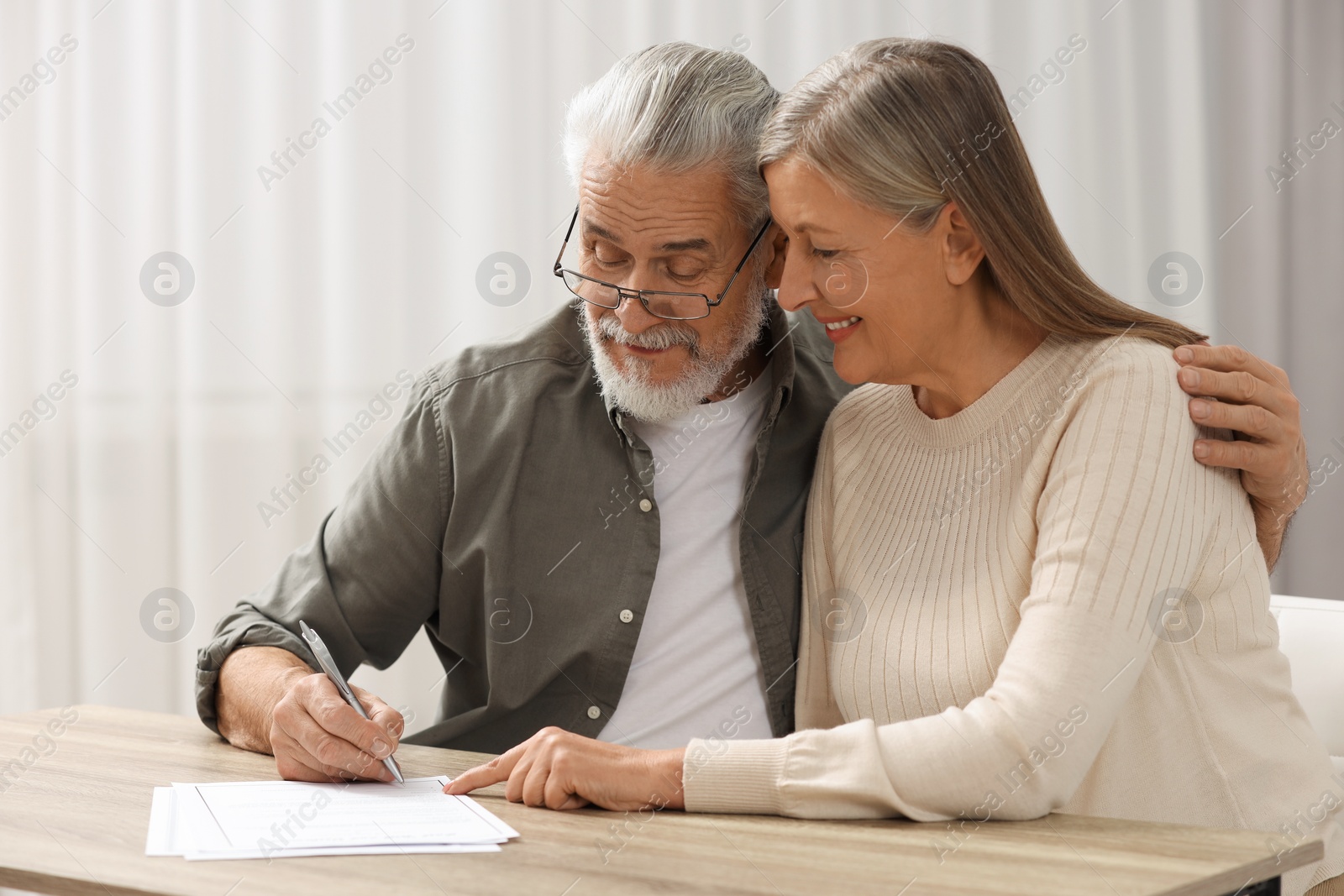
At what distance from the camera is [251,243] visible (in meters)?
2.60

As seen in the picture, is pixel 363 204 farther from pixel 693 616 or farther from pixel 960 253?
pixel 960 253

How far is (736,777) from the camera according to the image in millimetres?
1023

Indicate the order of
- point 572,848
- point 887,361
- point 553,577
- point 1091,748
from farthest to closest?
point 553,577 < point 887,361 < point 1091,748 < point 572,848

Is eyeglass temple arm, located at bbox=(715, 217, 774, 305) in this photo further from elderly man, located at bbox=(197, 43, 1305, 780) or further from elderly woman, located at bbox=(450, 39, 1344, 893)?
elderly woman, located at bbox=(450, 39, 1344, 893)

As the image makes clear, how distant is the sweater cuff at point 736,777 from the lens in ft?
3.32

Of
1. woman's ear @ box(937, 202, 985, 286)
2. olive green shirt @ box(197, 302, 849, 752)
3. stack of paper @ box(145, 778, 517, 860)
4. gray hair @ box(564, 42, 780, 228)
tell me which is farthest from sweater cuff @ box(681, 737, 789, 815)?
gray hair @ box(564, 42, 780, 228)

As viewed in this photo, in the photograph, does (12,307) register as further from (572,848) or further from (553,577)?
(572,848)

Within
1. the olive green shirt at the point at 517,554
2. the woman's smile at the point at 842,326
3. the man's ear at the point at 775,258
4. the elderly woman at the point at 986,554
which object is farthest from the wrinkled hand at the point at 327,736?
the man's ear at the point at 775,258

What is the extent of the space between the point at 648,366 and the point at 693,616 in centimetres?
34

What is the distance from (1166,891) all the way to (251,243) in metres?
2.36

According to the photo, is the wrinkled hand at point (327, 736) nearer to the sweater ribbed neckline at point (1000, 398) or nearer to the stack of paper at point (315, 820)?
→ the stack of paper at point (315, 820)

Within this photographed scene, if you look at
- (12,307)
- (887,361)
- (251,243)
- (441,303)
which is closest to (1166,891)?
(887,361)

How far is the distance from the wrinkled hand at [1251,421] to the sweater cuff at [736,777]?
546 mm

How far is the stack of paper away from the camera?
0.92 m
